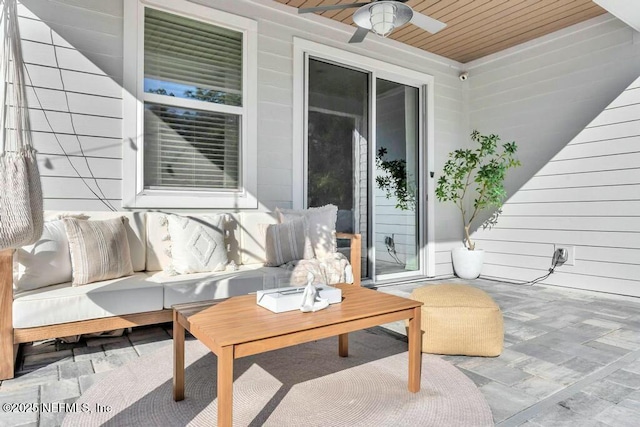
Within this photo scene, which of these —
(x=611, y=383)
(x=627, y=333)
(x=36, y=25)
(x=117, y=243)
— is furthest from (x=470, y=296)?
(x=36, y=25)

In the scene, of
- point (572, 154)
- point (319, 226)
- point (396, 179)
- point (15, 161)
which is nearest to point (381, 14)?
point (319, 226)

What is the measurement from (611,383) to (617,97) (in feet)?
10.5

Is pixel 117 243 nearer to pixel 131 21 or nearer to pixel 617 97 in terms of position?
pixel 131 21

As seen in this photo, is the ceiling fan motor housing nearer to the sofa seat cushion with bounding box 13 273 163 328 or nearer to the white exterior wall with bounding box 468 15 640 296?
the sofa seat cushion with bounding box 13 273 163 328

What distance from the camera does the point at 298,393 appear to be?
6.29ft

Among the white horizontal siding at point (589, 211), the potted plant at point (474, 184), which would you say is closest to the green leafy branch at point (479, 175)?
the potted plant at point (474, 184)

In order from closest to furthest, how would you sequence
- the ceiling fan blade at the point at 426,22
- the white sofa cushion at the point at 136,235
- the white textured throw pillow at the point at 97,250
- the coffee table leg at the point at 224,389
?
the coffee table leg at the point at 224,389, the white textured throw pillow at the point at 97,250, the ceiling fan blade at the point at 426,22, the white sofa cushion at the point at 136,235

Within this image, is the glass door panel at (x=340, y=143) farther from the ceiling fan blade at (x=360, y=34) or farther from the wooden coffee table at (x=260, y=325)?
the wooden coffee table at (x=260, y=325)

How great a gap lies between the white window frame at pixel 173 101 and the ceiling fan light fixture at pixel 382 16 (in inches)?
56.4

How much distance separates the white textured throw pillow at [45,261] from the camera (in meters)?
2.31

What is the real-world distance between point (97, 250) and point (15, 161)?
3.40ft

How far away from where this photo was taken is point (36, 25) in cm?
287

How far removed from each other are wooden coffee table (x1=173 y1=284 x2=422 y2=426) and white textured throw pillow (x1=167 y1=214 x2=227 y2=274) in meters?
0.98

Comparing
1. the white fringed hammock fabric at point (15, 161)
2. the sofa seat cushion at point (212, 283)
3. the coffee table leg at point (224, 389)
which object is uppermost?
the white fringed hammock fabric at point (15, 161)
